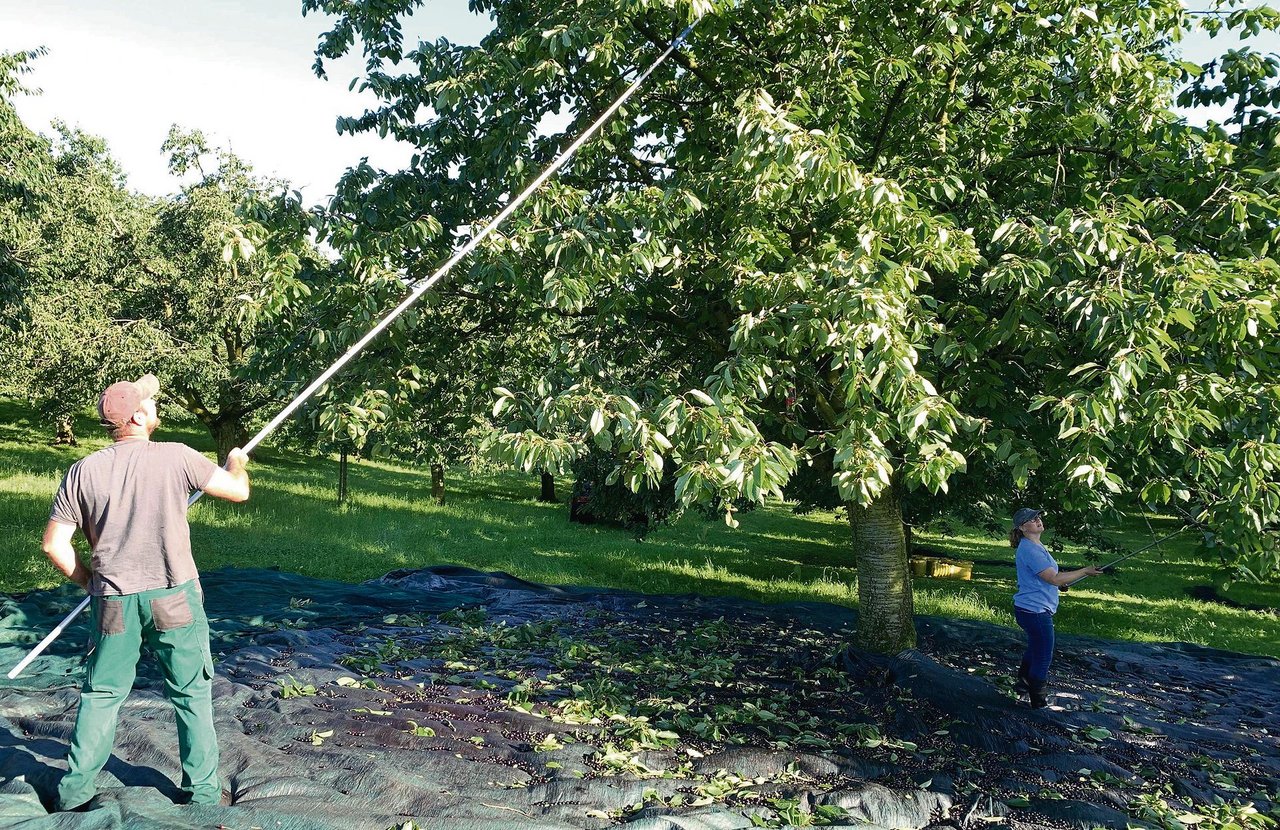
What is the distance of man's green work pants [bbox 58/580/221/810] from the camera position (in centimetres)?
418

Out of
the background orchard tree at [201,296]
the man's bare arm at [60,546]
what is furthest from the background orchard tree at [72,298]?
the man's bare arm at [60,546]

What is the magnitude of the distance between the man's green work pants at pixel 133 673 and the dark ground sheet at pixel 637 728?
178 mm

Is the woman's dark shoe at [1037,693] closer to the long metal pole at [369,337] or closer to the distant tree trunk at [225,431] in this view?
the long metal pole at [369,337]

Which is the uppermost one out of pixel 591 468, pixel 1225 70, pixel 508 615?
pixel 1225 70

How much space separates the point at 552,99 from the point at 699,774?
19.1 feet

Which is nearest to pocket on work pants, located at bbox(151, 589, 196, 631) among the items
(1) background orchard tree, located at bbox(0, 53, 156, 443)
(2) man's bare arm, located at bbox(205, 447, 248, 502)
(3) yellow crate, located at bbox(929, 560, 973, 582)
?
(2) man's bare arm, located at bbox(205, 447, 248, 502)

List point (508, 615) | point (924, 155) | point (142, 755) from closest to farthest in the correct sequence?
1. point (142, 755)
2. point (924, 155)
3. point (508, 615)

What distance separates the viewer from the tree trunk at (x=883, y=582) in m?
8.97

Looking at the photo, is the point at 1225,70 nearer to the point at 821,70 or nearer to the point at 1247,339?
the point at 1247,339

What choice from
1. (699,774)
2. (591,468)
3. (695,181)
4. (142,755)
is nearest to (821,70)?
(695,181)

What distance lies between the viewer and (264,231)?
6484mm

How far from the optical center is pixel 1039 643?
23.3 feet

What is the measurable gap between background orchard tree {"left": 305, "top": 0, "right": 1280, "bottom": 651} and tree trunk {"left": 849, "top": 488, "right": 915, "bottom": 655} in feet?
0.09

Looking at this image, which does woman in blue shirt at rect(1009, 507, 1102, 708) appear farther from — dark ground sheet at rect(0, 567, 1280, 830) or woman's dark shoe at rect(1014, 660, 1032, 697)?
dark ground sheet at rect(0, 567, 1280, 830)
